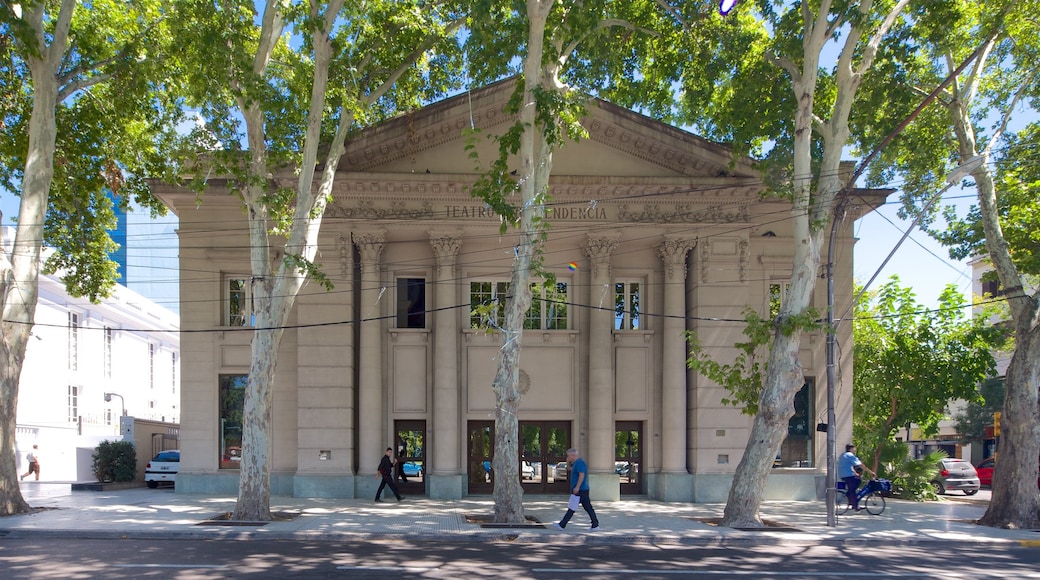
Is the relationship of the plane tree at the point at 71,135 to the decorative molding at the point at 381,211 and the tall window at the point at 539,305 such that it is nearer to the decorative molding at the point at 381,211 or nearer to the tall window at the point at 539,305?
the decorative molding at the point at 381,211

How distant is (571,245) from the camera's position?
22.8 metres

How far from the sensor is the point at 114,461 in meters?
25.1

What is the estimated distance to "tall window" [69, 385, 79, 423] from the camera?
39000 millimetres

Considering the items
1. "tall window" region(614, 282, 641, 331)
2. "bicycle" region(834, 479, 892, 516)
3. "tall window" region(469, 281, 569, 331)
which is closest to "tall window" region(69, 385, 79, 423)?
"tall window" region(469, 281, 569, 331)

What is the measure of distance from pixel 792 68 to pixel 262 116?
11112 mm

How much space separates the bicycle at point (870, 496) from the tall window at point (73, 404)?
3456 cm

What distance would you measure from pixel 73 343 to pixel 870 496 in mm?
35939

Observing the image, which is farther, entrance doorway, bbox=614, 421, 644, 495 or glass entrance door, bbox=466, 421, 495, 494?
entrance doorway, bbox=614, 421, 644, 495

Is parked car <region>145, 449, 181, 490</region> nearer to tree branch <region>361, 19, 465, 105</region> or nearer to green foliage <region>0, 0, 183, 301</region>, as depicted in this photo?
green foliage <region>0, 0, 183, 301</region>

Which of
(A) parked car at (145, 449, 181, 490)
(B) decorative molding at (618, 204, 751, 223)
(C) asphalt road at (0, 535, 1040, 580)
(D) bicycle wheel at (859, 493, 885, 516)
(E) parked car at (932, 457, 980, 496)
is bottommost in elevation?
(E) parked car at (932, 457, 980, 496)

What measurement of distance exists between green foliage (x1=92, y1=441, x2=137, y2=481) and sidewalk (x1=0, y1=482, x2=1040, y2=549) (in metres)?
3.22

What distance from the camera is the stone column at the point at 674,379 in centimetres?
2188

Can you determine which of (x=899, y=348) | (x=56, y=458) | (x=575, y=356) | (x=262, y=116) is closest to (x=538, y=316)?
(x=575, y=356)

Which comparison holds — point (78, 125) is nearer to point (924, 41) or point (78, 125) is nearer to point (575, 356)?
point (575, 356)
